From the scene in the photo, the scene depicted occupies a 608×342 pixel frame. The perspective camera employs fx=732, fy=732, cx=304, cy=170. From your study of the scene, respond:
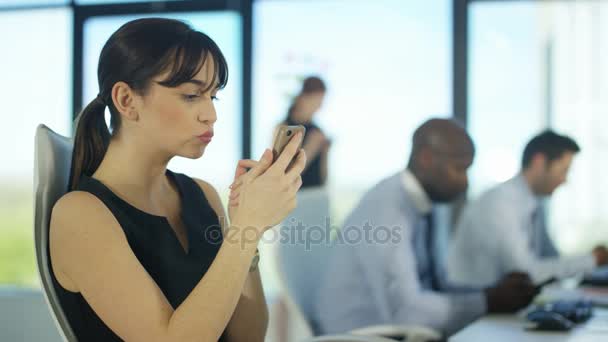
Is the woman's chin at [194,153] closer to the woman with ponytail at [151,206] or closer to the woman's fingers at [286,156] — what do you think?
the woman with ponytail at [151,206]

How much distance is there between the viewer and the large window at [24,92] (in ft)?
3.84

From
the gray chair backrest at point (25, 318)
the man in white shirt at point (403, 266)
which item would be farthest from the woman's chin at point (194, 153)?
the man in white shirt at point (403, 266)

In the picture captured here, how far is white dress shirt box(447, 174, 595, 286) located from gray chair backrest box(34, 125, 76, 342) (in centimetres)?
168

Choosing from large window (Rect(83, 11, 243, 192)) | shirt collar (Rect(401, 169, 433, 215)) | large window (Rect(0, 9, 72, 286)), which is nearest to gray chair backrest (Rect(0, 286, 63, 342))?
large window (Rect(0, 9, 72, 286))

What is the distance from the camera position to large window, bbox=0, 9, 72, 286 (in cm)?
117

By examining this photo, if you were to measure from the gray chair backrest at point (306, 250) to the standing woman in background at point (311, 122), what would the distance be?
0.15 meters

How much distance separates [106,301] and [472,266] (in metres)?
1.83

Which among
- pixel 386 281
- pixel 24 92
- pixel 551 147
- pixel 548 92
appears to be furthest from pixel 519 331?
pixel 548 92

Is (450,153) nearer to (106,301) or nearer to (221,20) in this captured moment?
(221,20)

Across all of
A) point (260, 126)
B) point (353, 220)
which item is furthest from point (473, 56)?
point (260, 126)

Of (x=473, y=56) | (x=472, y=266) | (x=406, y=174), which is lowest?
(x=472, y=266)

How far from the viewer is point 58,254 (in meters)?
0.88

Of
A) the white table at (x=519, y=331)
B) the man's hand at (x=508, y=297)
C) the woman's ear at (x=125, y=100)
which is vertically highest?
the woman's ear at (x=125, y=100)

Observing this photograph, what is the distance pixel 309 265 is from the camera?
1721 millimetres
